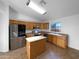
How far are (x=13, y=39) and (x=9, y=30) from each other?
672 mm

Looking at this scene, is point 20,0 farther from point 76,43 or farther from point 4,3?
point 76,43

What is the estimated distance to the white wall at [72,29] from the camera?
528cm

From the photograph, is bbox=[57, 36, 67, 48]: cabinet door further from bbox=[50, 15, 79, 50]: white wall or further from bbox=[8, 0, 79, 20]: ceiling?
bbox=[8, 0, 79, 20]: ceiling

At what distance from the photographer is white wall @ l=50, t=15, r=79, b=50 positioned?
17.3ft

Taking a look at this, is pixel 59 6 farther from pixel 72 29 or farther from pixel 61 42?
pixel 61 42

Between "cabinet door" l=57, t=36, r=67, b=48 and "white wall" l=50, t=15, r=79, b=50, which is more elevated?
"white wall" l=50, t=15, r=79, b=50

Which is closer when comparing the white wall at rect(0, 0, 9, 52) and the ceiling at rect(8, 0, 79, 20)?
the ceiling at rect(8, 0, 79, 20)

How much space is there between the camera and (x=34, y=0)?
4273mm

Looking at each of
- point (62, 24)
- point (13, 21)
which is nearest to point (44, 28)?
point (62, 24)

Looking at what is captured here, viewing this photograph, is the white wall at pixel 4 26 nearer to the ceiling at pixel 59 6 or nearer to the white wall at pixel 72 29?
the ceiling at pixel 59 6

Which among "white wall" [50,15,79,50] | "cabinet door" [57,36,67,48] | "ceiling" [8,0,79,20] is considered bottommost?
"cabinet door" [57,36,67,48]

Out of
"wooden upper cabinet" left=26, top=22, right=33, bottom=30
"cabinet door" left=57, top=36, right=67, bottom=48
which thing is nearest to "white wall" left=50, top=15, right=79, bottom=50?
"cabinet door" left=57, top=36, right=67, bottom=48

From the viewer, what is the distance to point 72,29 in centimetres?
557

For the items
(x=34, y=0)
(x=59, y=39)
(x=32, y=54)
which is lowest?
(x=32, y=54)
